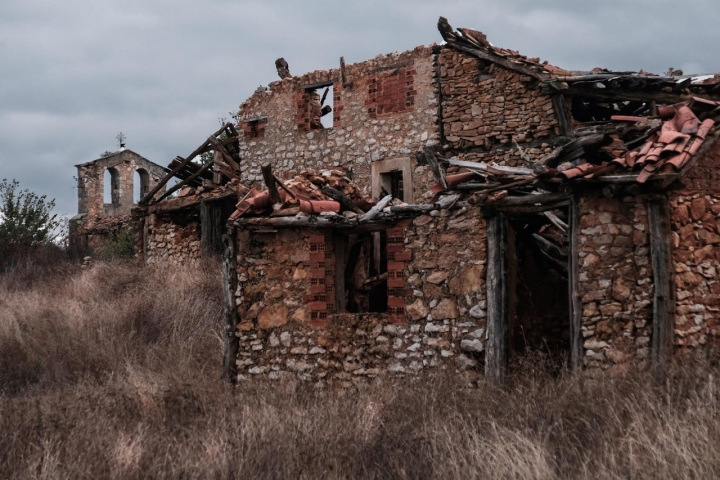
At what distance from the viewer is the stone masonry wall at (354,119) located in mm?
15625

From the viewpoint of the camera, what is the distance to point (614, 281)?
7785mm

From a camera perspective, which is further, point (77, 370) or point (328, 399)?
point (77, 370)

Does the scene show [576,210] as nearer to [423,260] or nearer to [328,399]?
[423,260]

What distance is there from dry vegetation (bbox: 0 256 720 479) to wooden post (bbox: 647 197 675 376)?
40 cm

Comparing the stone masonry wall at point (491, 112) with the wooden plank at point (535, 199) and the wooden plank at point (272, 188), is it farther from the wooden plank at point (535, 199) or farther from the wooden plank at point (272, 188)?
the wooden plank at point (535, 199)

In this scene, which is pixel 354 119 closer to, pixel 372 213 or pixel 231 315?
pixel 231 315

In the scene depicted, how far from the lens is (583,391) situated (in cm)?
703

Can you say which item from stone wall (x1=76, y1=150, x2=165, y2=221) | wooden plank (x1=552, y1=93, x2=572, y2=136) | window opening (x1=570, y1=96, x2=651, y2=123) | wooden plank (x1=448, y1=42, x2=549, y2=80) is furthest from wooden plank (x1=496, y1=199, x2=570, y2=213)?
stone wall (x1=76, y1=150, x2=165, y2=221)

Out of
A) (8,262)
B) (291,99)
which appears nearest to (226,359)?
(291,99)

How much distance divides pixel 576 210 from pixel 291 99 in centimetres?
1069

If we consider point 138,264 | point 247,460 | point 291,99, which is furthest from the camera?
point 138,264

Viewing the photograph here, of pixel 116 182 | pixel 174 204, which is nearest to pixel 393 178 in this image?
pixel 174 204

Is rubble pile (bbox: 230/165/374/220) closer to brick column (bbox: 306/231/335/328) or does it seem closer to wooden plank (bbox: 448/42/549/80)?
brick column (bbox: 306/231/335/328)

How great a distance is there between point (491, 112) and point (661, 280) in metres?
7.55
